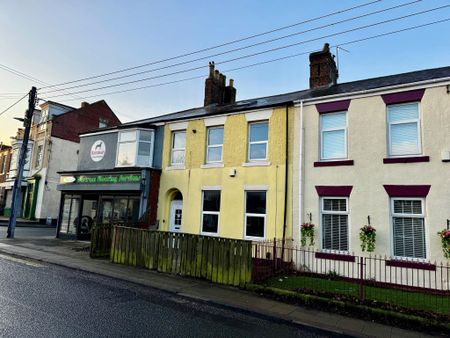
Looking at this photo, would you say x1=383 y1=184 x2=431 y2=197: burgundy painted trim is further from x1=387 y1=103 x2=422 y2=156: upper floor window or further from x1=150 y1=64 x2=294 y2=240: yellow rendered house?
x1=150 y1=64 x2=294 y2=240: yellow rendered house

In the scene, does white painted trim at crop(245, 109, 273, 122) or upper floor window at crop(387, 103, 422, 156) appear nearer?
upper floor window at crop(387, 103, 422, 156)

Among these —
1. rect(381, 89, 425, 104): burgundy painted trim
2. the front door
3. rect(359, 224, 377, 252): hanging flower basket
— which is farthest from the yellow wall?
rect(381, 89, 425, 104): burgundy painted trim

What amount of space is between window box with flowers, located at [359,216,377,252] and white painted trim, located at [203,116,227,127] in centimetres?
762

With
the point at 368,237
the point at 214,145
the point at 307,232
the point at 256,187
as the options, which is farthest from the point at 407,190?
the point at 214,145

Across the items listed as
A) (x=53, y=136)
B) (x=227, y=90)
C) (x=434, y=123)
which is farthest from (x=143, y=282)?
(x=53, y=136)

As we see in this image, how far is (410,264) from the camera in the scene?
10.2 m

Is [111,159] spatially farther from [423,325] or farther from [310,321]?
[423,325]

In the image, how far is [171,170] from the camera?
54.1ft

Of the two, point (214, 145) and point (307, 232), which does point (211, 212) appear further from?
point (307, 232)

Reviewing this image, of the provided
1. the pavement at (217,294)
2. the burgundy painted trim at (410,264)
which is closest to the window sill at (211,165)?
the pavement at (217,294)

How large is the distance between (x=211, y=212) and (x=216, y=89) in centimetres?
923

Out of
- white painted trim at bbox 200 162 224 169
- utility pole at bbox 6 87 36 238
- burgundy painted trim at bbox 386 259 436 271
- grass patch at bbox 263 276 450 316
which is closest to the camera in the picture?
grass patch at bbox 263 276 450 316

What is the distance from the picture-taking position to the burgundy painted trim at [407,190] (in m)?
10.4

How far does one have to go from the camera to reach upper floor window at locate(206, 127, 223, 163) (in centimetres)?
1548
